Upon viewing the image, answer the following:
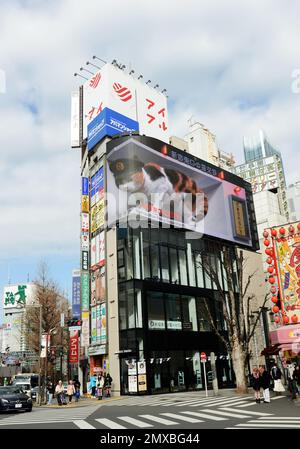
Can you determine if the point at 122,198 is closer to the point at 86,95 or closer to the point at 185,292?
the point at 185,292

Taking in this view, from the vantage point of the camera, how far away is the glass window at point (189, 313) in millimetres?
36447

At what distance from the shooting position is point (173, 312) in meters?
35.6

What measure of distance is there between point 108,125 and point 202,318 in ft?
65.3

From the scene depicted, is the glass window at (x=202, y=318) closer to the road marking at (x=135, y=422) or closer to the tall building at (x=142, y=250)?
the tall building at (x=142, y=250)

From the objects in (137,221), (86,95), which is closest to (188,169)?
(137,221)

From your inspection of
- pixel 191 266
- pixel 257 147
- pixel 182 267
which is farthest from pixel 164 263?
pixel 257 147

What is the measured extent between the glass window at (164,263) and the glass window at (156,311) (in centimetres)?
175

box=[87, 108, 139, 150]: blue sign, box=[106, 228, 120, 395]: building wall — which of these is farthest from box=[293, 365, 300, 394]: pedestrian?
box=[87, 108, 139, 150]: blue sign

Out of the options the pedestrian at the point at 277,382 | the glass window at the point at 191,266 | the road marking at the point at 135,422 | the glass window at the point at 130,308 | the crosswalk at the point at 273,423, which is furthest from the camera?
the glass window at the point at 191,266

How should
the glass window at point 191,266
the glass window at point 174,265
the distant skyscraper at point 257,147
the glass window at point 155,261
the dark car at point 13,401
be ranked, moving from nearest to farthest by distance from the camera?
the dark car at point 13,401 < the glass window at point 155,261 < the glass window at point 174,265 < the glass window at point 191,266 < the distant skyscraper at point 257,147

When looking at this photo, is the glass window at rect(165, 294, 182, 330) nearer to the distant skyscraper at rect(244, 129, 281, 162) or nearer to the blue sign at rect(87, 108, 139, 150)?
the blue sign at rect(87, 108, 139, 150)

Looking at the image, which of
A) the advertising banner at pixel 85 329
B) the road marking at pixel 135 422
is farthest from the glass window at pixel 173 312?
the road marking at pixel 135 422

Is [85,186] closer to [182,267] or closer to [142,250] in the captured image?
[142,250]
